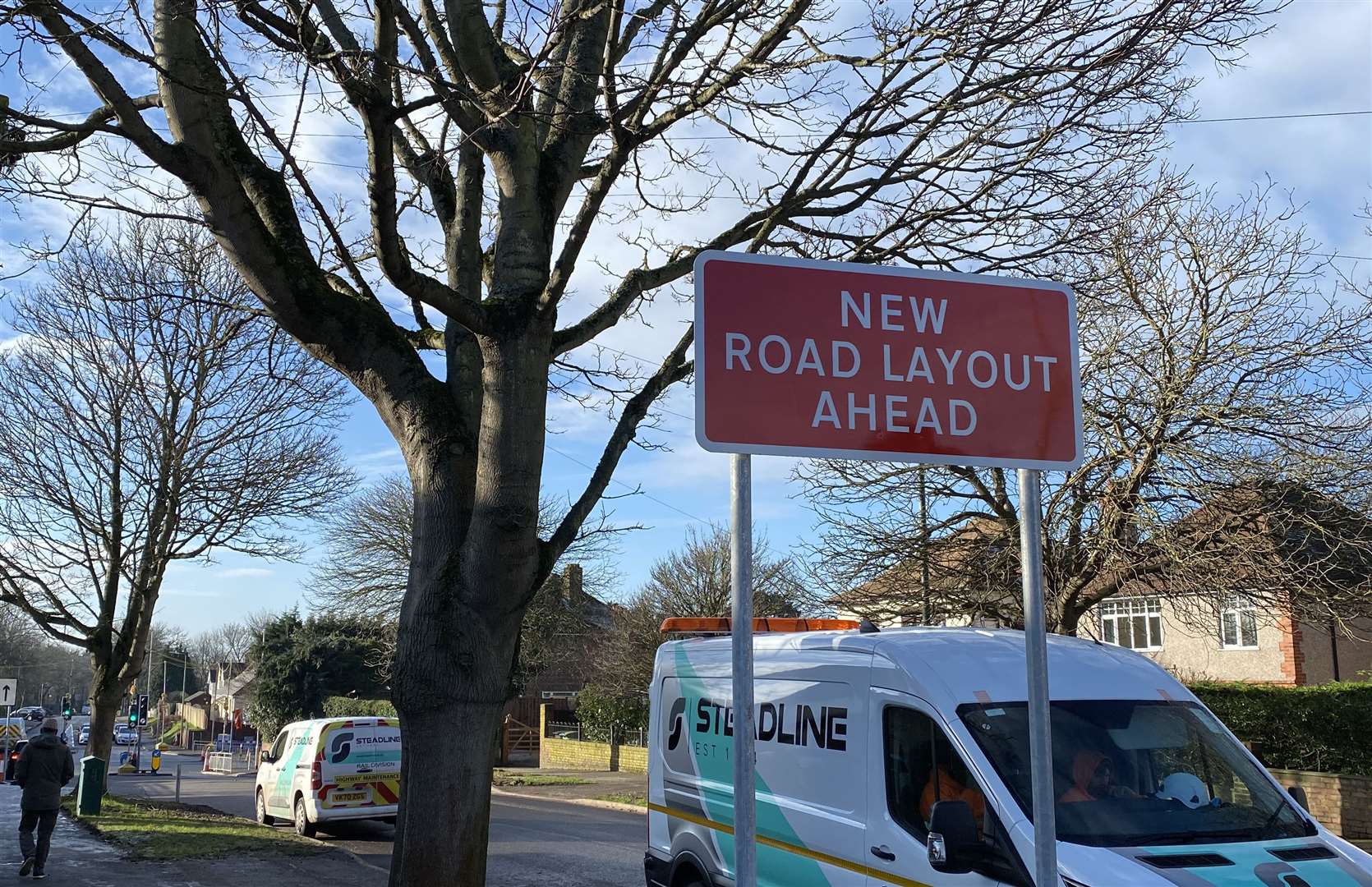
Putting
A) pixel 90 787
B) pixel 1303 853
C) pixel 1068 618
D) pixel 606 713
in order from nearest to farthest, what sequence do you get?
pixel 1303 853
pixel 1068 618
pixel 90 787
pixel 606 713

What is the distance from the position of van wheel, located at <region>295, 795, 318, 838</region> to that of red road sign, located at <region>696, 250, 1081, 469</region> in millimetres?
16938

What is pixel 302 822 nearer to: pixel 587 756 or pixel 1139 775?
pixel 1139 775

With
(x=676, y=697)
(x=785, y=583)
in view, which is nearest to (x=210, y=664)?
(x=785, y=583)

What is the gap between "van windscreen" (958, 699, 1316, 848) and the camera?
16.0 ft

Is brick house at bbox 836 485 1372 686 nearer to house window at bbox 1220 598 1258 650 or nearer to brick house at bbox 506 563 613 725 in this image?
house window at bbox 1220 598 1258 650

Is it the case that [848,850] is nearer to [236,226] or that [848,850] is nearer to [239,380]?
[236,226]

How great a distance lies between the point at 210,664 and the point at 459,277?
132 metres

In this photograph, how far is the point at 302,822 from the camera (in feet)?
59.5

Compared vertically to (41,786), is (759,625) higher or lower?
higher

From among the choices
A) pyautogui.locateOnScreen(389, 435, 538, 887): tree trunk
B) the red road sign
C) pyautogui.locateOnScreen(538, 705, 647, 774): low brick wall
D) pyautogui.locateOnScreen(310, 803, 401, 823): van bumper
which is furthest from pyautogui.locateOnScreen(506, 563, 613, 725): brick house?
the red road sign

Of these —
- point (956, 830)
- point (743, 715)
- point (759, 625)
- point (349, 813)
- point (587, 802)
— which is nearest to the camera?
point (743, 715)

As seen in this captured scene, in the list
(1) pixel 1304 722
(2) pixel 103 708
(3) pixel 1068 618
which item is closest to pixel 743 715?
(3) pixel 1068 618

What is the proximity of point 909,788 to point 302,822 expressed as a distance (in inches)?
592

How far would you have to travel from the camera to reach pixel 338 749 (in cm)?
1805
